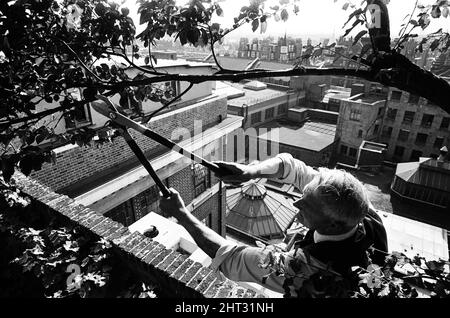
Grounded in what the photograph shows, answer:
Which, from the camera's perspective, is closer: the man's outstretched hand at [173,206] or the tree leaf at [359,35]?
the tree leaf at [359,35]

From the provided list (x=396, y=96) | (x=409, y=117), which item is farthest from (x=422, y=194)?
(x=396, y=96)

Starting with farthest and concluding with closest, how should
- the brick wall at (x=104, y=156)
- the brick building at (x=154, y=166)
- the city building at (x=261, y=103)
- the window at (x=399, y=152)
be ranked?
the city building at (x=261, y=103)
the window at (x=399, y=152)
the brick building at (x=154, y=166)
the brick wall at (x=104, y=156)

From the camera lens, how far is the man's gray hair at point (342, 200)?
2049 millimetres

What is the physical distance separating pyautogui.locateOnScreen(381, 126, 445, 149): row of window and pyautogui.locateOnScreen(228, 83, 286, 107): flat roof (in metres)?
13.9

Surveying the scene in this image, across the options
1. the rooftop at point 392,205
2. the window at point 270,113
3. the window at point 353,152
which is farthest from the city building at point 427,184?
the window at point 270,113

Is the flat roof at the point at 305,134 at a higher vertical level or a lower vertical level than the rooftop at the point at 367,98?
lower

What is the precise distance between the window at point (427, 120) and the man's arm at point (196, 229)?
111 ft

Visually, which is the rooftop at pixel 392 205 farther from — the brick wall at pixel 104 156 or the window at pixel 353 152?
the brick wall at pixel 104 156

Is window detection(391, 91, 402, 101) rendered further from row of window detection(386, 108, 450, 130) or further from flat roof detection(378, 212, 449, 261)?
flat roof detection(378, 212, 449, 261)

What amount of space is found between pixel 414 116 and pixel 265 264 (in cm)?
3420

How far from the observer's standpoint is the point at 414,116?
28.3 m
